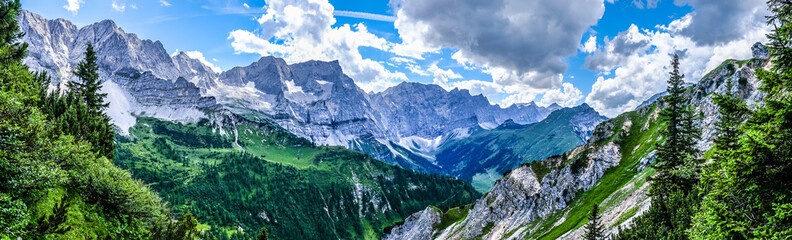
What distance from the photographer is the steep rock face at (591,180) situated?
→ 75562mm

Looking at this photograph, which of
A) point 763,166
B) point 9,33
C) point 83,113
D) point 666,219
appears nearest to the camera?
point 763,166

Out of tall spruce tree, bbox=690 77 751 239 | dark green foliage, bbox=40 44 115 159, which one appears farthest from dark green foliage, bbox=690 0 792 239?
dark green foliage, bbox=40 44 115 159

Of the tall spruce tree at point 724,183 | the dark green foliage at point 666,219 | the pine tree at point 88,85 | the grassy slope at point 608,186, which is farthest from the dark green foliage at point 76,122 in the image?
the grassy slope at point 608,186

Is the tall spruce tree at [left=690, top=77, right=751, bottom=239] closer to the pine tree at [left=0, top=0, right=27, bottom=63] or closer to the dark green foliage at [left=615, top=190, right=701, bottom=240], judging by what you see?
the dark green foliage at [left=615, top=190, right=701, bottom=240]

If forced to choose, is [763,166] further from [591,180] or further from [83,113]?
[591,180]

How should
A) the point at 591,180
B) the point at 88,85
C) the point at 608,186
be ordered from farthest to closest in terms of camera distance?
the point at 591,180 < the point at 608,186 < the point at 88,85

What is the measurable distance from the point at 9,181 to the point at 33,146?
3.37 meters

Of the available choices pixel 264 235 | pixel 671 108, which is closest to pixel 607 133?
pixel 671 108

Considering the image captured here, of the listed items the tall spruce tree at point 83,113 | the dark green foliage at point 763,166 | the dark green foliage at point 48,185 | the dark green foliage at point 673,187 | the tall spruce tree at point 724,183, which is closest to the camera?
the dark green foliage at point 763,166

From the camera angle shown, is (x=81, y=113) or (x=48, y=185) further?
(x=81, y=113)

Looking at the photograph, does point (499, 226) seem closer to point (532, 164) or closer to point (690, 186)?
point (532, 164)

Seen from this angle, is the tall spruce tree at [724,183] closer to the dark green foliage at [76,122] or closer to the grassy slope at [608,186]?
the dark green foliage at [76,122]

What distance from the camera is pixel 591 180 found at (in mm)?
95188

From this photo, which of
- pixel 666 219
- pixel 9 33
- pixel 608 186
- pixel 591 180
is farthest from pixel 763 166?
pixel 591 180
